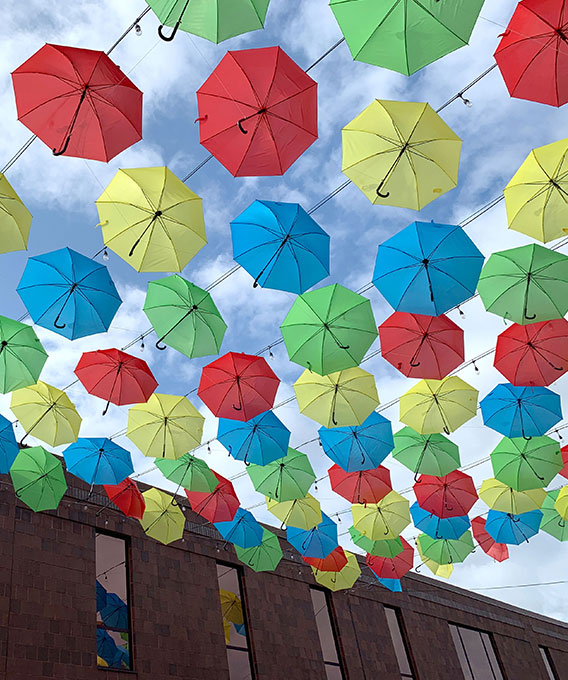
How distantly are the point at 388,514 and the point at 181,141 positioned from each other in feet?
34.1

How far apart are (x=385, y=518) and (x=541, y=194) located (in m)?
9.43

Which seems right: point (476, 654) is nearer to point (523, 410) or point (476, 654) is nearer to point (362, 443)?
point (523, 410)

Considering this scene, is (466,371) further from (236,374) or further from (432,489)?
(236,374)

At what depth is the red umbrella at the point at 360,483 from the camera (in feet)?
45.2

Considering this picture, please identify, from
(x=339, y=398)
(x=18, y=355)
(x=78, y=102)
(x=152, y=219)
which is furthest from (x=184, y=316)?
(x=78, y=102)

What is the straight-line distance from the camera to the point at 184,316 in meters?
9.68

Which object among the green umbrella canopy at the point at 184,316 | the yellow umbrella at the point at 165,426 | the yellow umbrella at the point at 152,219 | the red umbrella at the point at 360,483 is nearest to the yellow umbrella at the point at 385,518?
the red umbrella at the point at 360,483

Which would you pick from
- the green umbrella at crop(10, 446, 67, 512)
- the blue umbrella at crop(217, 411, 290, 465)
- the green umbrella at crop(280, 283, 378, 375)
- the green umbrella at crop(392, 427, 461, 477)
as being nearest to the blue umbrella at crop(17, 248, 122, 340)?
the green umbrella at crop(280, 283, 378, 375)

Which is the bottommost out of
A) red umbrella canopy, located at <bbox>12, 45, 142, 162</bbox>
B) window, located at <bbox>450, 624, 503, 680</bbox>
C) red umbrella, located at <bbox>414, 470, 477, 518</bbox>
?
window, located at <bbox>450, 624, 503, 680</bbox>

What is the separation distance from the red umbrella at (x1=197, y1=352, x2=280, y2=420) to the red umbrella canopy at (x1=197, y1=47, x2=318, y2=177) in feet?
14.3

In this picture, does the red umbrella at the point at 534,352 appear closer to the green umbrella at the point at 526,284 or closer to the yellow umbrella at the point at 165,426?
the green umbrella at the point at 526,284

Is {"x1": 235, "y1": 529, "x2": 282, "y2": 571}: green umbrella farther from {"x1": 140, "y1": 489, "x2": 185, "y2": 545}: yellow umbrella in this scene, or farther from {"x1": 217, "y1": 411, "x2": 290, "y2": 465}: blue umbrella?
{"x1": 217, "y1": 411, "x2": 290, "y2": 465}: blue umbrella

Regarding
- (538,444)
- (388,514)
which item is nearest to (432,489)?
(388,514)

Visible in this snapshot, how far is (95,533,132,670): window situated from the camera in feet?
44.4
